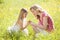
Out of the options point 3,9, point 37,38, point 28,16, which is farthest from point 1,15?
point 37,38

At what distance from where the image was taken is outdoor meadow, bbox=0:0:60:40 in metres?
1.92

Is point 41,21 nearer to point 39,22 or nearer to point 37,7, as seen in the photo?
point 39,22

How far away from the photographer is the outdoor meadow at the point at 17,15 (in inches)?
75.6

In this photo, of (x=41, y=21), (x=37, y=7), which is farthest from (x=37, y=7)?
(x=41, y=21)

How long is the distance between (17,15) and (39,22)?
0.63 feet

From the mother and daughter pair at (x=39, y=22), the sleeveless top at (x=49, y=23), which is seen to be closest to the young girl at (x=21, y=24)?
the mother and daughter pair at (x=39, y=22)

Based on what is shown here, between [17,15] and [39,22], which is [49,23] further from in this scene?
[17,15]

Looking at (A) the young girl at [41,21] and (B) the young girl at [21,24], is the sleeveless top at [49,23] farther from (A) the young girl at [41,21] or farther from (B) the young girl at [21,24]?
(B) the young girl at [21,24]

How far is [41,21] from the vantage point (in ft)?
6.47

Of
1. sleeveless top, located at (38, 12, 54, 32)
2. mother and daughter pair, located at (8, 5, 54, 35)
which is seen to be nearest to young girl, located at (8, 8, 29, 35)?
mother and daughter pair, located at (8, 5, 54, 35)

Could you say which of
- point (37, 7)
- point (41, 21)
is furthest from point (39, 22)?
point (37, 7)

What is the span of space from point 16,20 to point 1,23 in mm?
125

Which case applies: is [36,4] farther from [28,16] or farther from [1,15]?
[1,15]

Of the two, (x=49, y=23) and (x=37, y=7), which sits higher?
(x=37, y=7)
